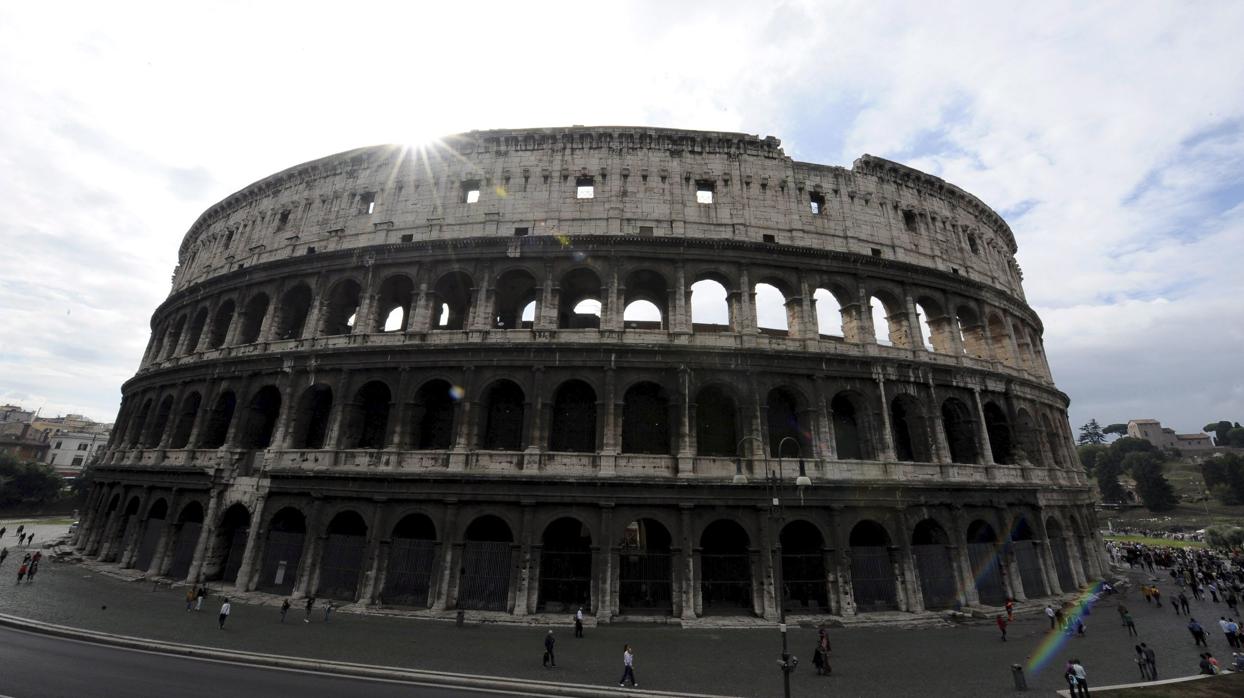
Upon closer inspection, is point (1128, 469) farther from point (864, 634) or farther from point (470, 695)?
point (470, 695)

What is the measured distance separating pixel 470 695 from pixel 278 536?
14.6 meters

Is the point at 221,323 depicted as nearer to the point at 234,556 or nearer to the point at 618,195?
the point at 234,556

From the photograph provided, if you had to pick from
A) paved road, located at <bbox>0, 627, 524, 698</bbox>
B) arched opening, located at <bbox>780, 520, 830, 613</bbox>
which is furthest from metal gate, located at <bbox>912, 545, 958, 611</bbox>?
paved road, located at <bbox>0, 627, 524, 698</bbox>

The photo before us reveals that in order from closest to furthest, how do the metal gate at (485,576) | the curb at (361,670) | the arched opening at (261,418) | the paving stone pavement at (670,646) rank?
the curb at (361,670), the paving stone pavement at (670,646), the metal gate at (485,576), the arched opening at (261,418)

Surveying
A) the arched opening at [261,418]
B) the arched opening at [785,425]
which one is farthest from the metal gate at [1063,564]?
the arched opening at [261,418]

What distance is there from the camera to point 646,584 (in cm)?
1878

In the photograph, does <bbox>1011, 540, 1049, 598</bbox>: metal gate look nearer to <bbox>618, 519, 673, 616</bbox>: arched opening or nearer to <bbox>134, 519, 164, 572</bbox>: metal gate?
<bbox>618, 519, 673, 616</bbox>: arched opening

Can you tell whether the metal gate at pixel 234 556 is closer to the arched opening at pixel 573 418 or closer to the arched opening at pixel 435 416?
the arched opening at pixel 435 416

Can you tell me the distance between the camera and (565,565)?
19.4m

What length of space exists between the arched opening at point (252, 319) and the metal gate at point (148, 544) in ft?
31.4

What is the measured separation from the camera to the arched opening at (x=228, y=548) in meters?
21.6

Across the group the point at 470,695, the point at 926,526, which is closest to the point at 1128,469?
the point at 926,526

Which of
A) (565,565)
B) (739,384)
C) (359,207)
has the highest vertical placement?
(359,207)

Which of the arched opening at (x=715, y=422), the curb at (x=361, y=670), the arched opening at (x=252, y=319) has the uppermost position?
the arched opening at (x=252, y=319)
